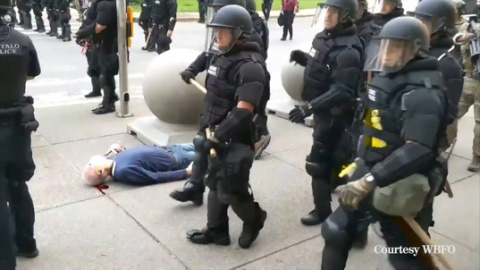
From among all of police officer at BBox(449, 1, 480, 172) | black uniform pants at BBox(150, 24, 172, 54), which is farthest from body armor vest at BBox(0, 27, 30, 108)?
black uniform pants at BBox(150, 24, 172, 54)

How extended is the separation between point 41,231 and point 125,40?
382 cm

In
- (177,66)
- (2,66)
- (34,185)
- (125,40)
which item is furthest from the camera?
(125,40)

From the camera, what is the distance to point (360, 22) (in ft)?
19.2

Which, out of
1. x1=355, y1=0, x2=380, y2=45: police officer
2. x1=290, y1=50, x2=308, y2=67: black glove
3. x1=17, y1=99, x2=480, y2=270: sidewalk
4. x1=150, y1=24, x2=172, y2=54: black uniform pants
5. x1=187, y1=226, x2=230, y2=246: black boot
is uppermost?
x1=355, y1=0, x2=380, y2=45: police officer

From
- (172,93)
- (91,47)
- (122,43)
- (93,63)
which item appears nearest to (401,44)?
(172,93)

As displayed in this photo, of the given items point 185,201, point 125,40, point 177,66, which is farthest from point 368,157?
point 125,40

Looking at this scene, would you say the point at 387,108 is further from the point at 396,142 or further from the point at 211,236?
the point at 211,236

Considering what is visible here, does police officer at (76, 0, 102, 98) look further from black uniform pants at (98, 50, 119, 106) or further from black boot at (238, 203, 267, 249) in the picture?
black boot at (238, 203, 267, 249)

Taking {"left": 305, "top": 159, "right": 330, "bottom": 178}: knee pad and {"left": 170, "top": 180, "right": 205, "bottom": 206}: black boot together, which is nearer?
{"left": 305, "top": 159, "right": 330, "bottom": 178}: knee pad

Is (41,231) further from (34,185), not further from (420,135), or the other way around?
(420,135)

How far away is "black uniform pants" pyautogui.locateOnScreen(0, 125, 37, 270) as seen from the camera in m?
3.65

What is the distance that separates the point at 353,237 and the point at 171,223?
6.46 feet

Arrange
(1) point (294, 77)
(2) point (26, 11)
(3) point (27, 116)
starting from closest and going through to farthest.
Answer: (3) point (27, 116) < (1) point (294, 77) < (2) point (26, 11)

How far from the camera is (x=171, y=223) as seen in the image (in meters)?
4.80
